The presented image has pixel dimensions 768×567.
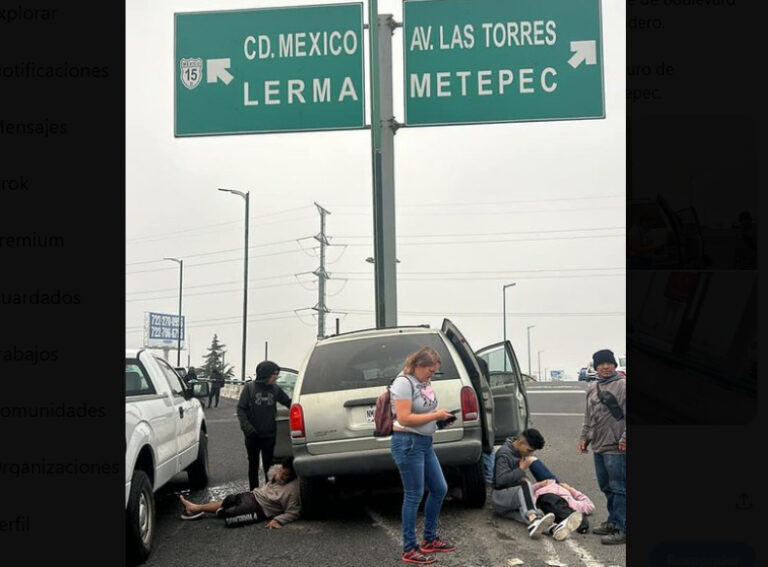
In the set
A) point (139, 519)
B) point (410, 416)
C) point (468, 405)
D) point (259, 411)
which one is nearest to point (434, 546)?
point (410, 416)

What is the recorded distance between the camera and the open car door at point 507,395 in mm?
8703

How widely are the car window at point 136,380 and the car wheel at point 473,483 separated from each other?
124 inches

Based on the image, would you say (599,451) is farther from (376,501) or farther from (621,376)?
(376,501)

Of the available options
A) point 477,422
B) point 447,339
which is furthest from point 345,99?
Result: point 477,422

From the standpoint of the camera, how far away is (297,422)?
7.70m

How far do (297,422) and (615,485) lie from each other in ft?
9.62

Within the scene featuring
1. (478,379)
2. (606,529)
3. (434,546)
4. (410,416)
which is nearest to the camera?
(410,416)

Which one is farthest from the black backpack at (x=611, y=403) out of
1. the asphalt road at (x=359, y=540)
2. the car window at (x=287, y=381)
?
the car window at (x=287, y=381)

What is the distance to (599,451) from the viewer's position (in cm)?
697

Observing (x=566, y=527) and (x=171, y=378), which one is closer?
(x=566, y=527)

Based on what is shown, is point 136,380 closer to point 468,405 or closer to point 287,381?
point 468,405
